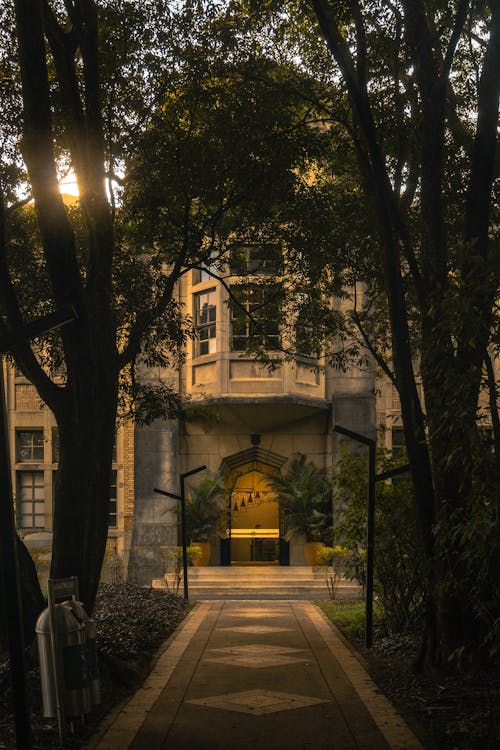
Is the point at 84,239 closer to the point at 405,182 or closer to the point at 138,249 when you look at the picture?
the point at 138,249

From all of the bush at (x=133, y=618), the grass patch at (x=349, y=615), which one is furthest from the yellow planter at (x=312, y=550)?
the bush at (x=133, y=618)

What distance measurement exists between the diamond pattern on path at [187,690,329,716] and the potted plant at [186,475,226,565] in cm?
1960

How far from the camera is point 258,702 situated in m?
9.71

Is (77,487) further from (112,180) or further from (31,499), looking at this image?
(31,499)

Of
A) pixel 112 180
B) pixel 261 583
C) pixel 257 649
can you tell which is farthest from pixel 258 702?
pixel 261 583

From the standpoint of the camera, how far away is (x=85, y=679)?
26.1 feet

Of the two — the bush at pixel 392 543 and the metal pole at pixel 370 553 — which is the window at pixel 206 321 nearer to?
the bush at pixel 392 543

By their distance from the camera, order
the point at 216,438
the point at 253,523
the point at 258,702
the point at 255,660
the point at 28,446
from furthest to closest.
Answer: the point at 253,523 < the point at 28,446 < the point at 216,438 < the point at 255,660 < the point at 258,702

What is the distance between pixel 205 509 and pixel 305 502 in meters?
2.94

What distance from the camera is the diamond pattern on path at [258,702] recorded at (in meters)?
9.37

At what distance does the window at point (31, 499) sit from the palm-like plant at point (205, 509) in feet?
16.5

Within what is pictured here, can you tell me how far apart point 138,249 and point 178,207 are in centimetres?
121

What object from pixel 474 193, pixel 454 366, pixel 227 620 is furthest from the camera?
pixel 227 620

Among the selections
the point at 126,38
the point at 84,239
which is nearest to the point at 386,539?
the point at 84,239
